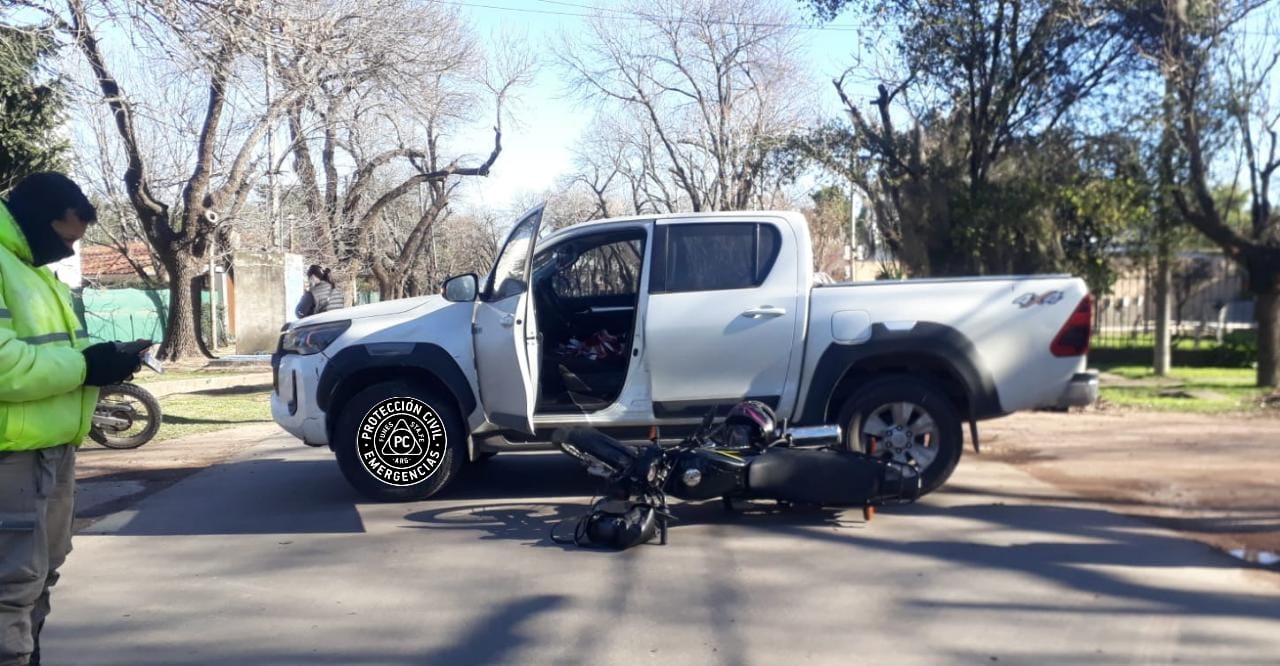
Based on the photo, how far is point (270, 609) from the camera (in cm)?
578

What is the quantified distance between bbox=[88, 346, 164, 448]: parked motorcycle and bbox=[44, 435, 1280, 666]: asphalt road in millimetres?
3691

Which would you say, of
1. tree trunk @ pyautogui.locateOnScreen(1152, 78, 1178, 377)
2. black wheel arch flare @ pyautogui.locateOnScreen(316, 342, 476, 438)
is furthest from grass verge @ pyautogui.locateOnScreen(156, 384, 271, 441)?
tree trunk @ pyautogui.locateOnScreen(1152, 78, 1178, 377)

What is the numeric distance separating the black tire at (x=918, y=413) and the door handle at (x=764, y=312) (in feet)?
2.59

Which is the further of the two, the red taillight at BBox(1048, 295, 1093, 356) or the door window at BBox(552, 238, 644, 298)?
the door window at BBox(552, 238, 644, 298)

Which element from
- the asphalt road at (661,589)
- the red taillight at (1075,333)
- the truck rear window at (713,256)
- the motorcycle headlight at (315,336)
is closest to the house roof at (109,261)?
the motorcycle headlight at (315,336)

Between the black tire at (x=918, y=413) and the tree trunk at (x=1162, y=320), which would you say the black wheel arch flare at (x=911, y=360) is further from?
the tree trunk at (x=1162, y=320)

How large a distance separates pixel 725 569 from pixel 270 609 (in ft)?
7.91

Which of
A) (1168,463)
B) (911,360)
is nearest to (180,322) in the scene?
(911,360)

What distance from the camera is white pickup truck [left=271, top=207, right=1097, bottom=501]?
786 cm

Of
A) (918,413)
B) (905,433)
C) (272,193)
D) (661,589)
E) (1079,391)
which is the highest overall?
(272,193)

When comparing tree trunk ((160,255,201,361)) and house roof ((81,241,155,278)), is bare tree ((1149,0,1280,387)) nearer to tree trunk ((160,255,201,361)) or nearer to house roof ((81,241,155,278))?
tree trunk ((160,255,201,361))

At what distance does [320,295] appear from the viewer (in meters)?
14.8

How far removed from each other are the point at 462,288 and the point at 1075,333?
4208 millimetres

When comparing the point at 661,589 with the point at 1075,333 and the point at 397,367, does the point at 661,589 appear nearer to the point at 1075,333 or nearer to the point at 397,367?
the point at 397,367
